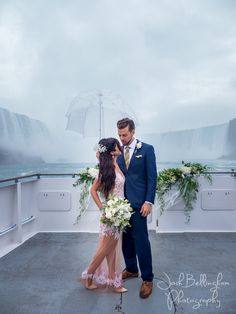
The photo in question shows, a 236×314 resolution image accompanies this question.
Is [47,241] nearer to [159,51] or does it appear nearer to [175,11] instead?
[159,51]

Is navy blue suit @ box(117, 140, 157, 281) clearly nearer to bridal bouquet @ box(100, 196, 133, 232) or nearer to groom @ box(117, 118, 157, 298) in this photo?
groom @ box(117, 118, 157, 298)

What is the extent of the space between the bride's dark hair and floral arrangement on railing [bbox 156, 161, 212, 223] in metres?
1.91

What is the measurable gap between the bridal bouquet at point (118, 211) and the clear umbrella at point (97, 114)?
2901 mm

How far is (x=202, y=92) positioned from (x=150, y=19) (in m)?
1.65

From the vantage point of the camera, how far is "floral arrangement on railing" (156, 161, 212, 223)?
4.24 meters

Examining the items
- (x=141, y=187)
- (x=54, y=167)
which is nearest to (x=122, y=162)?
(x=141, y=187)

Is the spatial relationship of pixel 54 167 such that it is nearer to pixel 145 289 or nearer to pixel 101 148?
pixel 101 148

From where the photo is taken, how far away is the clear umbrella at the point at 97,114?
5.17 m

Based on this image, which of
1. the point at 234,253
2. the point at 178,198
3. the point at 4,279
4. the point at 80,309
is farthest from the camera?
the point at 178,198

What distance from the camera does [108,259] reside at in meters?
2.49

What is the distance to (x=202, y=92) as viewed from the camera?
567 cm

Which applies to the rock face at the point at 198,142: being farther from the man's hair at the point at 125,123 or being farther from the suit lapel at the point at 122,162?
the man's hair at the point at 125,123

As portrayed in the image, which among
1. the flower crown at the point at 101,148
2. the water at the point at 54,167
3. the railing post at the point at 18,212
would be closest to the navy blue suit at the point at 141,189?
the flower crown at the point at 101,148

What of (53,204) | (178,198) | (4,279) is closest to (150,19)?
(178,198)
